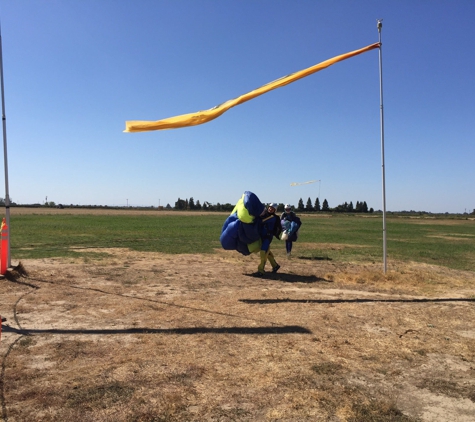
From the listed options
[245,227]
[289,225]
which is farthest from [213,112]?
[289,225]

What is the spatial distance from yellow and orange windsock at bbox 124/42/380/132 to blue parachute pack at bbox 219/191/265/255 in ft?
11.6

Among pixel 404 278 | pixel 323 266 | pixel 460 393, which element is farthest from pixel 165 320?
pixel 323 266

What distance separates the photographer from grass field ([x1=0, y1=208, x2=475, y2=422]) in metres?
4.19

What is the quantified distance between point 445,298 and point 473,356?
406 centimetres

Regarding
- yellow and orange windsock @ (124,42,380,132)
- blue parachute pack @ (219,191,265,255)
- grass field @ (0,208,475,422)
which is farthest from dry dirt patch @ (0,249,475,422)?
yellow and orange windsock @ (124,42,380,132)

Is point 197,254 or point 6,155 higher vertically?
point 6,155

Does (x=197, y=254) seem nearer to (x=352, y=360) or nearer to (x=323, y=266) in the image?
(x=323, y=266)

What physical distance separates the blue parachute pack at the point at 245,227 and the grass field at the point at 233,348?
43.1 inches

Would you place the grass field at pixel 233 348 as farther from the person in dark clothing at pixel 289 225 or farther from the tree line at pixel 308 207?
the tree line at pixel 308 207

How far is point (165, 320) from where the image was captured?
7168 millimetres

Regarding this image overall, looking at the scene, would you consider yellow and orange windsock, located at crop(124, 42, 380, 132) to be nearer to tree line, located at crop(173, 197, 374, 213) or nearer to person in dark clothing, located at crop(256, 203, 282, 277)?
person in dark clothing, located at crop(256, 203, 282, 277)

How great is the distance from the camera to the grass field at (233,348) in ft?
13.8

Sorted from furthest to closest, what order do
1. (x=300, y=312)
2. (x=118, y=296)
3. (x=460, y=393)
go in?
(x=118, y=296)
(x=300, y=312)
(x=460, y=393)

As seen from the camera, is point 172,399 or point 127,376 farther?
point 127,376
